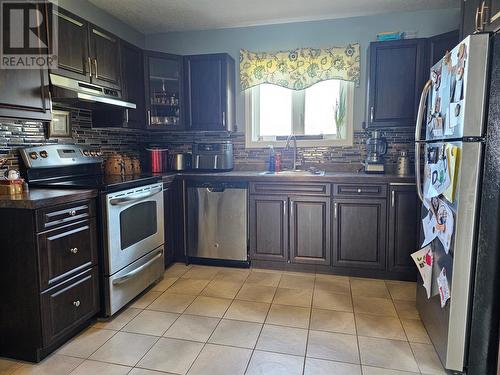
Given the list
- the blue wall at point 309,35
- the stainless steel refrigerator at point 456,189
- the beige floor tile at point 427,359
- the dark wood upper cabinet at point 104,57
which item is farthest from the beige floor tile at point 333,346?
the dark wood upper cabinet at point 104,57

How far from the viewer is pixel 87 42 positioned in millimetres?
2629


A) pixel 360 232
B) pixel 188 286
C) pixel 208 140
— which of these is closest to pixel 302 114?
pixel 208 140

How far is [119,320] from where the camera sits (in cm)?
229

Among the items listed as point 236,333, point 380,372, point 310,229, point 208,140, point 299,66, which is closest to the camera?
point 380,372

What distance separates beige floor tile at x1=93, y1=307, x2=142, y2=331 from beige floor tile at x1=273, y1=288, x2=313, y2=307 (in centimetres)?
101

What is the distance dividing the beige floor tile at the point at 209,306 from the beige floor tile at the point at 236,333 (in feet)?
0.43

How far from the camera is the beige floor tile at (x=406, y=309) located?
7.62 ft

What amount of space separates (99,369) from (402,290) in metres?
2.22

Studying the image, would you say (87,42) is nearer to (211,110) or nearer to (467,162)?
(211,110)

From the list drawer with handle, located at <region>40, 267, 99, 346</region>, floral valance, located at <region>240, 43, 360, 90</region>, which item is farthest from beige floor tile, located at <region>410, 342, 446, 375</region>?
floral valance, located at <region>240, 43, 360, 90</region>

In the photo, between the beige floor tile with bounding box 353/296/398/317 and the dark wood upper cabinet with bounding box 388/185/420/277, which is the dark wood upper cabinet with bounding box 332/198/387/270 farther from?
the beige floor tile with bounding box 353/296/398/317

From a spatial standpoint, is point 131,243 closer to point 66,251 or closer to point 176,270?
point 66,251

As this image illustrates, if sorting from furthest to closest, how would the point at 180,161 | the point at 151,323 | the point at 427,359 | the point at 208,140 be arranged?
the point at 208,140, the point at 180,161, the point at 151,323, the point at 427,359

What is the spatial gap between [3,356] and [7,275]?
0.47m
